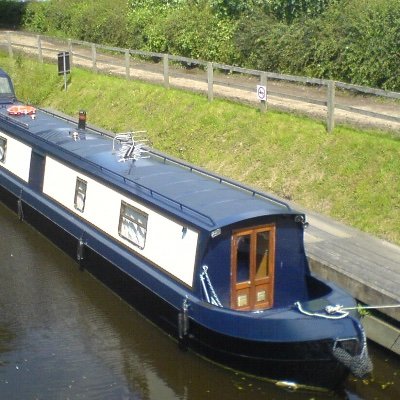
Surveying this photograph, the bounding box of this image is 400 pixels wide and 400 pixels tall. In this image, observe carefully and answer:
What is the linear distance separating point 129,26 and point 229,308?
1985 cm

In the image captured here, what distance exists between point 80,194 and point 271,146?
15.0 ft

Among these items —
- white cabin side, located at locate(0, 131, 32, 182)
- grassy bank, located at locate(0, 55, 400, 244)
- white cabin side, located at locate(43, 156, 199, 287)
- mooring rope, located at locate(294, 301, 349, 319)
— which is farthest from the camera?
white cabin side, located at locate(0, 131, 32, 182)

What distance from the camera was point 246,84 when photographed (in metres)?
21.9

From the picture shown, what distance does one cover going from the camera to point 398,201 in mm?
14164

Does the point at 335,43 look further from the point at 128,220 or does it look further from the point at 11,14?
the point at 11,14

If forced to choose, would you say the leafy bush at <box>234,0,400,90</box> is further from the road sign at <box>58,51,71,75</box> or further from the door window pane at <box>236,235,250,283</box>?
the door window pane at <box>236,235,250,283</box>

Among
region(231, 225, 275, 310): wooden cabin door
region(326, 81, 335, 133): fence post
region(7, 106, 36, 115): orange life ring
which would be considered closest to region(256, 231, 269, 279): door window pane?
region(231, 225, 275, 310): wooden cabin door

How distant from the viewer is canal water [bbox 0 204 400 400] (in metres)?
10.7

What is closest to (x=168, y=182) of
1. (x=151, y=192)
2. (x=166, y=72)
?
(x=151, y=192)

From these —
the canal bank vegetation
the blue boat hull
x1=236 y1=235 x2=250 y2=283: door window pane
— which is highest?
the canal bank vegetation

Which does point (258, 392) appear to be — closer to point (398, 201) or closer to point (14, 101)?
point (398, 201)

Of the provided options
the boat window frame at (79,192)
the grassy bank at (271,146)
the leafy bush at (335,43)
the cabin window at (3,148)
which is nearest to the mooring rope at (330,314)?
the grassy bank at (271,146)

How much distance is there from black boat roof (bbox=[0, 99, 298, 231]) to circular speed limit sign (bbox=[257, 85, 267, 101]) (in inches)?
147

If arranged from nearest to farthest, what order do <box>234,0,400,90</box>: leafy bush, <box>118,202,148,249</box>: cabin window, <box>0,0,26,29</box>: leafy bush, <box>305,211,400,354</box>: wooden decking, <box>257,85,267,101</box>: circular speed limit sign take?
1. <box>305,211,400,354</box>: wooden decking
2. <box>118,202,148,249</box>: cabin window
3. <box>257,85,267,101</box>: circular speed limit sign
4. <box>234,0,400,90</box>: leafy bush
5. <box>0,0,26,29</box>: leafy bush
